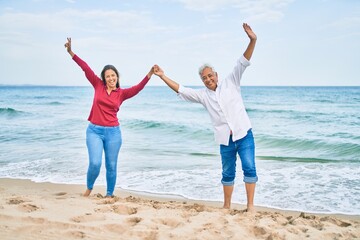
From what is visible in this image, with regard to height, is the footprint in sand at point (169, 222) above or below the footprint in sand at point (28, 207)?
below

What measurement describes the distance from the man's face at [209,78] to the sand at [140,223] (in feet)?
5.25

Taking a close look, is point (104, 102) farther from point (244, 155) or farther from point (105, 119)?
point (244, 155)

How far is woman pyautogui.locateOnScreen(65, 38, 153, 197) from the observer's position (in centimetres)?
529

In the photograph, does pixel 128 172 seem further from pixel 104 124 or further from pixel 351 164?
pixel 351 164

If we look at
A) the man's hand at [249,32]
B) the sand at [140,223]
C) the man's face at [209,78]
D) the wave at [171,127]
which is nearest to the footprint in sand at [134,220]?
the sand at [140,223]

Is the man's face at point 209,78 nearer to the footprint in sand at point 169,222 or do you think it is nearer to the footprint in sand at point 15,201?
the footprint in sand at point 169,222

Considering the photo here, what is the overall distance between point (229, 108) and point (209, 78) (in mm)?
462

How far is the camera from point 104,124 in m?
5.30

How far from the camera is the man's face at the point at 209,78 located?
16.1 ft

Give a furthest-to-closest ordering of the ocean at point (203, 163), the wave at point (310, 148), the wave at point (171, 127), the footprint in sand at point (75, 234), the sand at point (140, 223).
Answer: the wave at point (171, 127) < the wave at point (310, 148) < the ocean at point (203, 163) < the sand at point (140, 223) < the footprint in sand at point (75, 234)

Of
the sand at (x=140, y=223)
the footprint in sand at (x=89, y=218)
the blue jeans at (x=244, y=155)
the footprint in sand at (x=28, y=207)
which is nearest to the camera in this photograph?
the sand at (x=140, y=223)

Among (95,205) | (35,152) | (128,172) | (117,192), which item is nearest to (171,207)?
(95,205)

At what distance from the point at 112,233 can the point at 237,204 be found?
9.89ft

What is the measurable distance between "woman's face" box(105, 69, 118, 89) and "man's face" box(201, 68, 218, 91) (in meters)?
1.27
